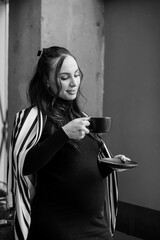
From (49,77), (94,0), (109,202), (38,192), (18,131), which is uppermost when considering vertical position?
(94,0)

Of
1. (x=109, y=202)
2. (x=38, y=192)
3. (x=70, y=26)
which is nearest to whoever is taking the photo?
(x=38, y=192)

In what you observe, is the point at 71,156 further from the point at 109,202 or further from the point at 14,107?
the point at 14,107

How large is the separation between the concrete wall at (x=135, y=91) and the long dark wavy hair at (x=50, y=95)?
164cm

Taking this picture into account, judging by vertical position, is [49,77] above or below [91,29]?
below

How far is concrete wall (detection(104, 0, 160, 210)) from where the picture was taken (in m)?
3.22

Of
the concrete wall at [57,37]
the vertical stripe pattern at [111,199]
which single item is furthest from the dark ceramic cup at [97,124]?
the concrete wall at [57,37]

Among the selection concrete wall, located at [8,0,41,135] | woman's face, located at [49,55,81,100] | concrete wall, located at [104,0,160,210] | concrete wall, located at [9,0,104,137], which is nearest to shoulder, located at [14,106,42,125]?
woman's face, located at [49,55,81,100]

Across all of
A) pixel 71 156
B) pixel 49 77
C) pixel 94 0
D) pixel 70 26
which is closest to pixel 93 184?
pixel 71 156

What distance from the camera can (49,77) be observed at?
5.32 ft

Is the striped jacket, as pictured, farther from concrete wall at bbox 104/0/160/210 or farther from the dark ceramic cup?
concrete wall at bbox 104/0/160/210

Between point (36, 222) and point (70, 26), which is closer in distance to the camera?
point (36, 222)

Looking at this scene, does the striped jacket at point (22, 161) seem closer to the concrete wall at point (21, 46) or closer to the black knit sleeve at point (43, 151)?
the black knit sleeve at point (43, 151)

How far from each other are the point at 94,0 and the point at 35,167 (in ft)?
7.82

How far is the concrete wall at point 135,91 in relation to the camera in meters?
3.22
